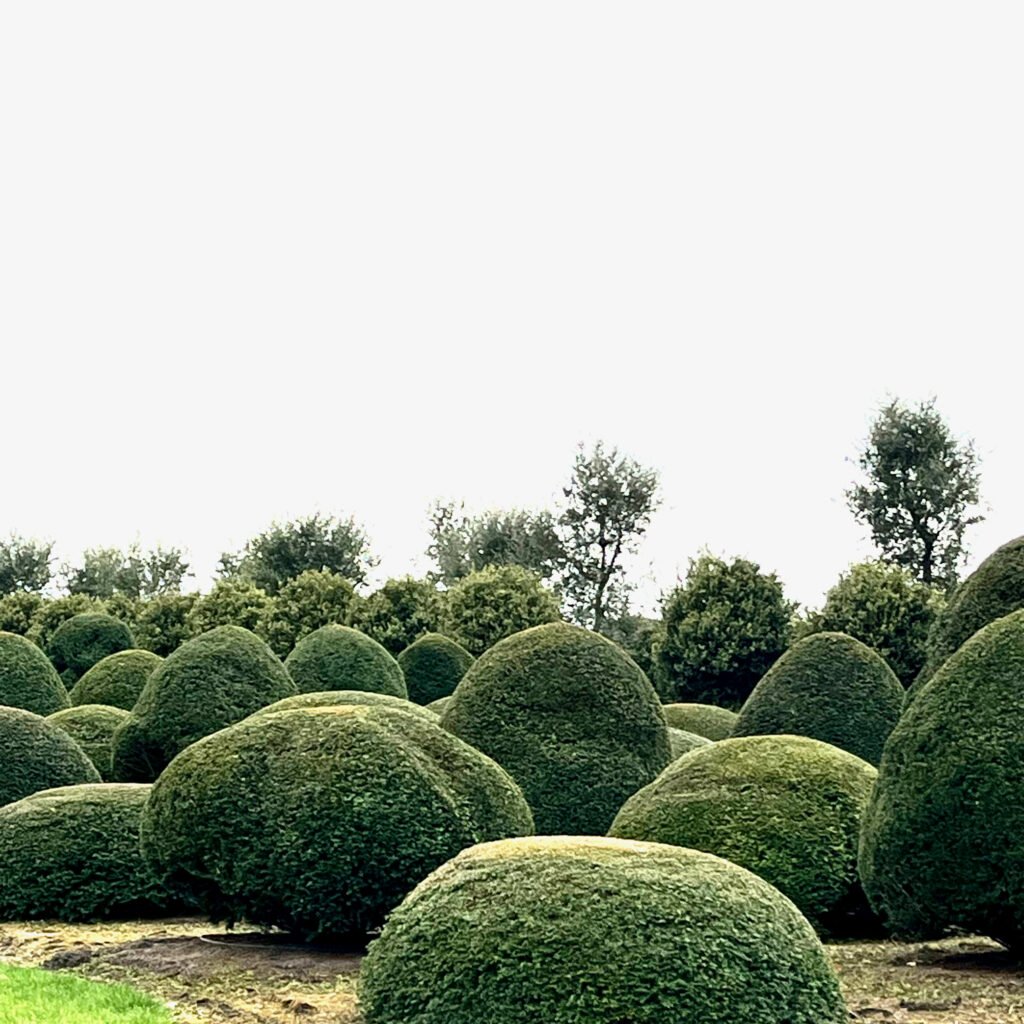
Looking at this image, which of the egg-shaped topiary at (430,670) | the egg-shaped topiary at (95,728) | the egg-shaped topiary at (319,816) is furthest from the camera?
the egg-shaped topiary at (430,670)

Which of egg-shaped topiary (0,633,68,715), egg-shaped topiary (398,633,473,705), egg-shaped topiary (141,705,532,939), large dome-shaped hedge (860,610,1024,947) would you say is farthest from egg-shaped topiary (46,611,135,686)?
large dome-shaped hedge (860,610,1024,947)

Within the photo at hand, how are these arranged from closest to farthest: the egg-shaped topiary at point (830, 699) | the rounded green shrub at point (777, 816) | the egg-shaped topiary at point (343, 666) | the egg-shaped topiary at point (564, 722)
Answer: the rounded green shrub at point (777, 816) < the egg-shaped topiary at point (564, 722) < the egg-shaped topiary at point (830, 699) < the egg-shaped topiary at point (343, 666)

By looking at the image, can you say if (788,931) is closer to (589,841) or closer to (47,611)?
(589,841)

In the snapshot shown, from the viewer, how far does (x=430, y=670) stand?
23.1 m

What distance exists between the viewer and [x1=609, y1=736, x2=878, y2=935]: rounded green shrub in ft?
33.0

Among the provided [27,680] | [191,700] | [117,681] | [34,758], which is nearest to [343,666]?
[117,681]

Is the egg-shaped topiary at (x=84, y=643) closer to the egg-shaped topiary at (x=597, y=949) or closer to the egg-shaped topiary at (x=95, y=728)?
the egg-shaped topiary at (x=95, y=728)

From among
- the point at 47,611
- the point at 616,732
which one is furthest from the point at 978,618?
the point at 47,611

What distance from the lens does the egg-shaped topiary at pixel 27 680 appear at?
2042 cm

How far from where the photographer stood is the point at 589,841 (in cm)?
632

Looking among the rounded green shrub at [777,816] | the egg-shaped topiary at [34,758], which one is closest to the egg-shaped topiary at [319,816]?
the rounded green shrub at [777,816]

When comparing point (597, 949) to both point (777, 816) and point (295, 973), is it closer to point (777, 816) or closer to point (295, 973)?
point (295, 973)

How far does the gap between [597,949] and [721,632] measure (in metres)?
Result: 20.6

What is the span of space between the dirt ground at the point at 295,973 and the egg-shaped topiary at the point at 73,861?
512 millimetres
